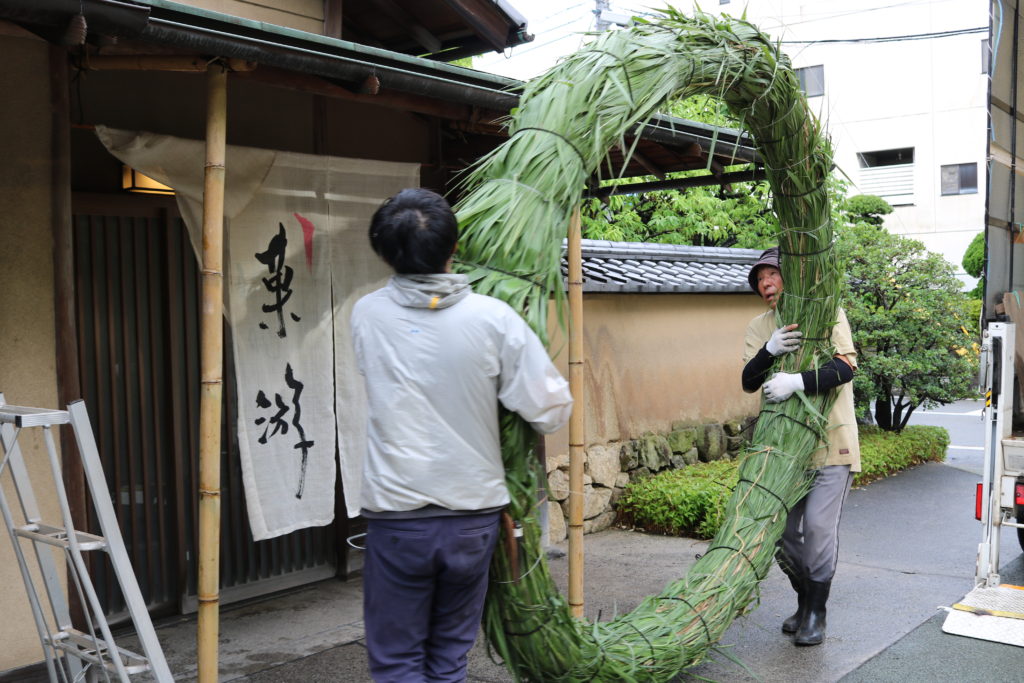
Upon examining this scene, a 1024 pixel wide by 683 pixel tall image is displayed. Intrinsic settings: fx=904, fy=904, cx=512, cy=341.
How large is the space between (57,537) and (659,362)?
7251mm

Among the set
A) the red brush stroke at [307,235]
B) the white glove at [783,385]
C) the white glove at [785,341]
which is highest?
the red brush stroke at [307,235]

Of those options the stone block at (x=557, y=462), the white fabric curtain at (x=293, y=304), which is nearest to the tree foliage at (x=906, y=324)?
the stone block at (x=557, y=462)

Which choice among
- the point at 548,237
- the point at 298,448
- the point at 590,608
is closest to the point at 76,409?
the point at 548,237

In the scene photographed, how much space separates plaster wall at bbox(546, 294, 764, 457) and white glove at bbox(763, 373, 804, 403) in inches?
119

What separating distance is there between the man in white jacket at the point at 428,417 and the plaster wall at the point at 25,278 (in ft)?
8.25

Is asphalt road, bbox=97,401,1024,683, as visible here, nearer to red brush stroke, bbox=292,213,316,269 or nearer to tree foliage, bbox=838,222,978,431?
red brush stroke, bbox=292,213,316,269

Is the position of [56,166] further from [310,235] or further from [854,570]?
[854,570]

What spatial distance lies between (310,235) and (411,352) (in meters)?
2.86

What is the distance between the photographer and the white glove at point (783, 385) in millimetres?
5035

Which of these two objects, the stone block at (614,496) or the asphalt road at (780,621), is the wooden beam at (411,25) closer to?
the stone block at (614,496)

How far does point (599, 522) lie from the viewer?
8641mm

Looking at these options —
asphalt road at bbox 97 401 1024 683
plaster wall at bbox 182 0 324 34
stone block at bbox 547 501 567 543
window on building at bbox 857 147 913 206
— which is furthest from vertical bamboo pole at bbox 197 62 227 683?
window on building at bbox 857 147 913 206

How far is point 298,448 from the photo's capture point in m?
5.54

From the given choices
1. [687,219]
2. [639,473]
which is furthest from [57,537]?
[687,219]
